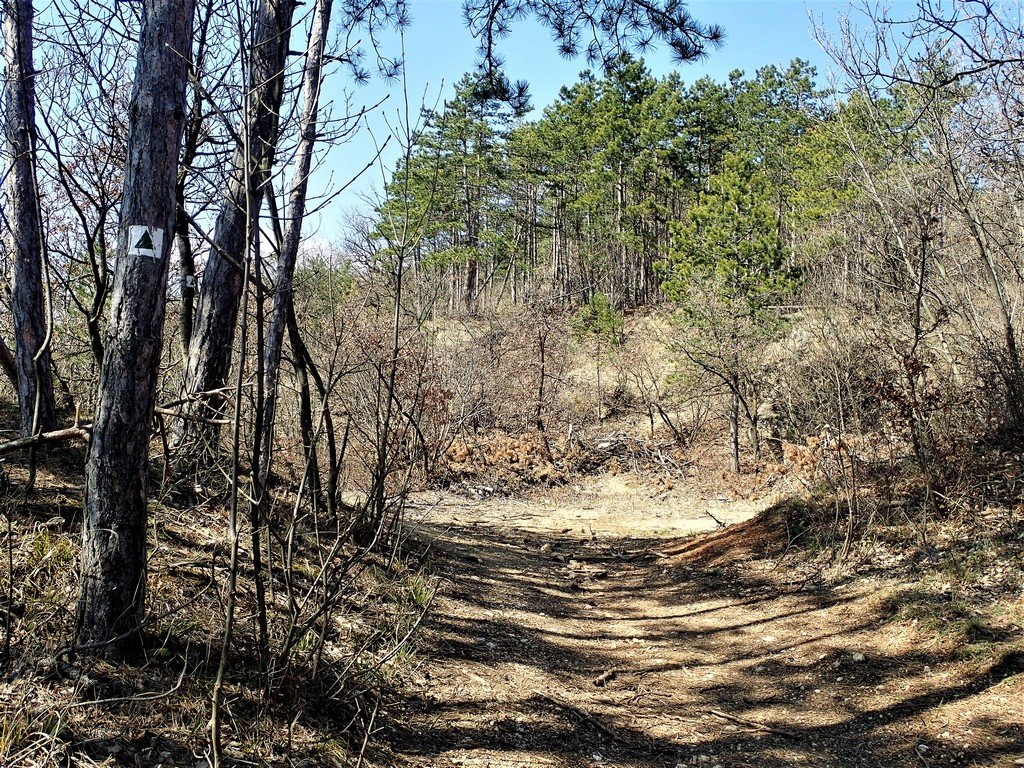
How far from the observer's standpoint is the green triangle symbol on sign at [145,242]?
10.1 ft

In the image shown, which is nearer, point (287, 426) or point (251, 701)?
point (251, 701)

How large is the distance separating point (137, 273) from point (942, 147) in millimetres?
8434

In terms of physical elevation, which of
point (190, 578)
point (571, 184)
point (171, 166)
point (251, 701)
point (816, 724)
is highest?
point (571, 184)

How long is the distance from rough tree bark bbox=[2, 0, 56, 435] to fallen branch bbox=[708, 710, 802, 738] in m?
4.84

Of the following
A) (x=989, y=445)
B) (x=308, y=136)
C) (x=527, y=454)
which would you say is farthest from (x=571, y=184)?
(x=308, y=136)

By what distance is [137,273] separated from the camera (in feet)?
10.0

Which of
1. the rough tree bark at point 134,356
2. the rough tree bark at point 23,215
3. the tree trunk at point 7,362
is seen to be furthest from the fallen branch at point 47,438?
the tree trunk at point 7,362

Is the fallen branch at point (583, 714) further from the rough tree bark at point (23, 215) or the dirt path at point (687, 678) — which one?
the rough tree bark at point (23, 215)

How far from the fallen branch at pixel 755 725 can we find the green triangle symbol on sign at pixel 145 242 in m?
4.08

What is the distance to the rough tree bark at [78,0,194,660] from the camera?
3018 mm

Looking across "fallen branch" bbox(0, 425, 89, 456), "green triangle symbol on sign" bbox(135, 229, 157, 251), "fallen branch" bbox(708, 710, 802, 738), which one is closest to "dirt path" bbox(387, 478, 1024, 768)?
"fallen branch" bbox(708, 710, 802, 738)

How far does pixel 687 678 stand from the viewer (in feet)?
16.4

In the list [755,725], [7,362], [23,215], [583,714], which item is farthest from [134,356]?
[755,725]

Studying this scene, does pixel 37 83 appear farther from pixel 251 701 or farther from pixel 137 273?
pixel 251 701
